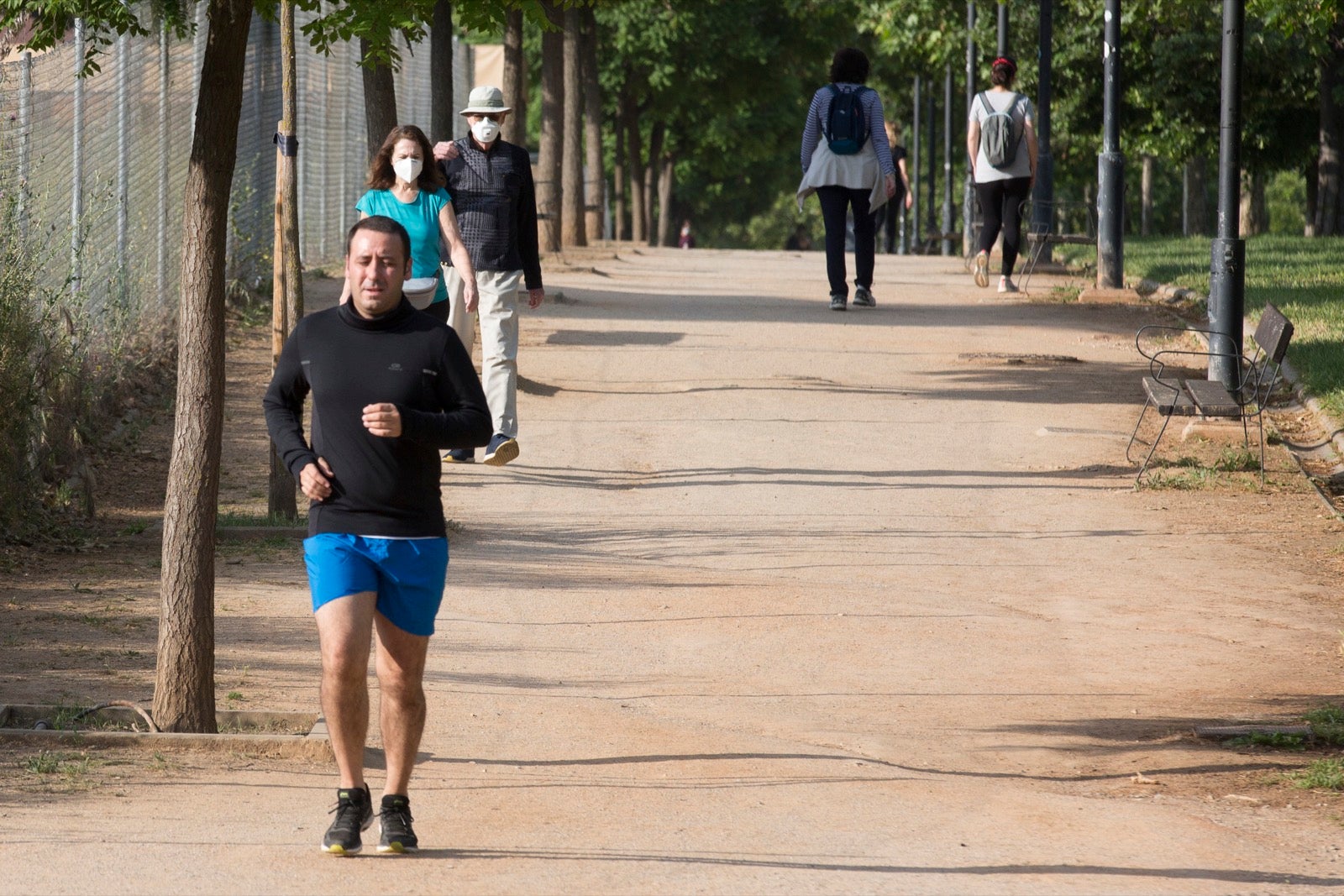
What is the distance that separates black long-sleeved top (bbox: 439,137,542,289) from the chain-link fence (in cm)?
238

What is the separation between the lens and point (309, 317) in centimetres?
538

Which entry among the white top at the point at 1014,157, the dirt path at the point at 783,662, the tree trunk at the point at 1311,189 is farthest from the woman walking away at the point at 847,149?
the tree trunk at the point at 1311,189

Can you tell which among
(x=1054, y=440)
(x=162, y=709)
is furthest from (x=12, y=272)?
(x=1054, y=440)

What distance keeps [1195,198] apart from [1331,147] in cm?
1154

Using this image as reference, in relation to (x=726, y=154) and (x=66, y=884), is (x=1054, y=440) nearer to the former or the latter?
(x=66, y=884)

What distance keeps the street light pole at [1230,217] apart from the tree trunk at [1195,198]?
3097 centimetres

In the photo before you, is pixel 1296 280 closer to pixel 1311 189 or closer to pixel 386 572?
pixel 386 572

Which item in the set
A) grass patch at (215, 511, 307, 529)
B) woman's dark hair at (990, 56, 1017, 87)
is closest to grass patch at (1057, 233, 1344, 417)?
woman's dark hair at (990, 56, 1017, 87)

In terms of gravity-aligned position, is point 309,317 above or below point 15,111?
below

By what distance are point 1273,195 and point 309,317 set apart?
82.8m

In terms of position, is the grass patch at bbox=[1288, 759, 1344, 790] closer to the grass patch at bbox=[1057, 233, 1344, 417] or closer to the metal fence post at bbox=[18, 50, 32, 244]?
the grass patch at bbox=[1057, 233, 1344, 417]

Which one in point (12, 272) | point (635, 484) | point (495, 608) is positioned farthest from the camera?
point (635, 484)

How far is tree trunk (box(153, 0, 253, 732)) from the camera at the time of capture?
252 inches

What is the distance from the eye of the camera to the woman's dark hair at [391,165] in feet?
32.6
